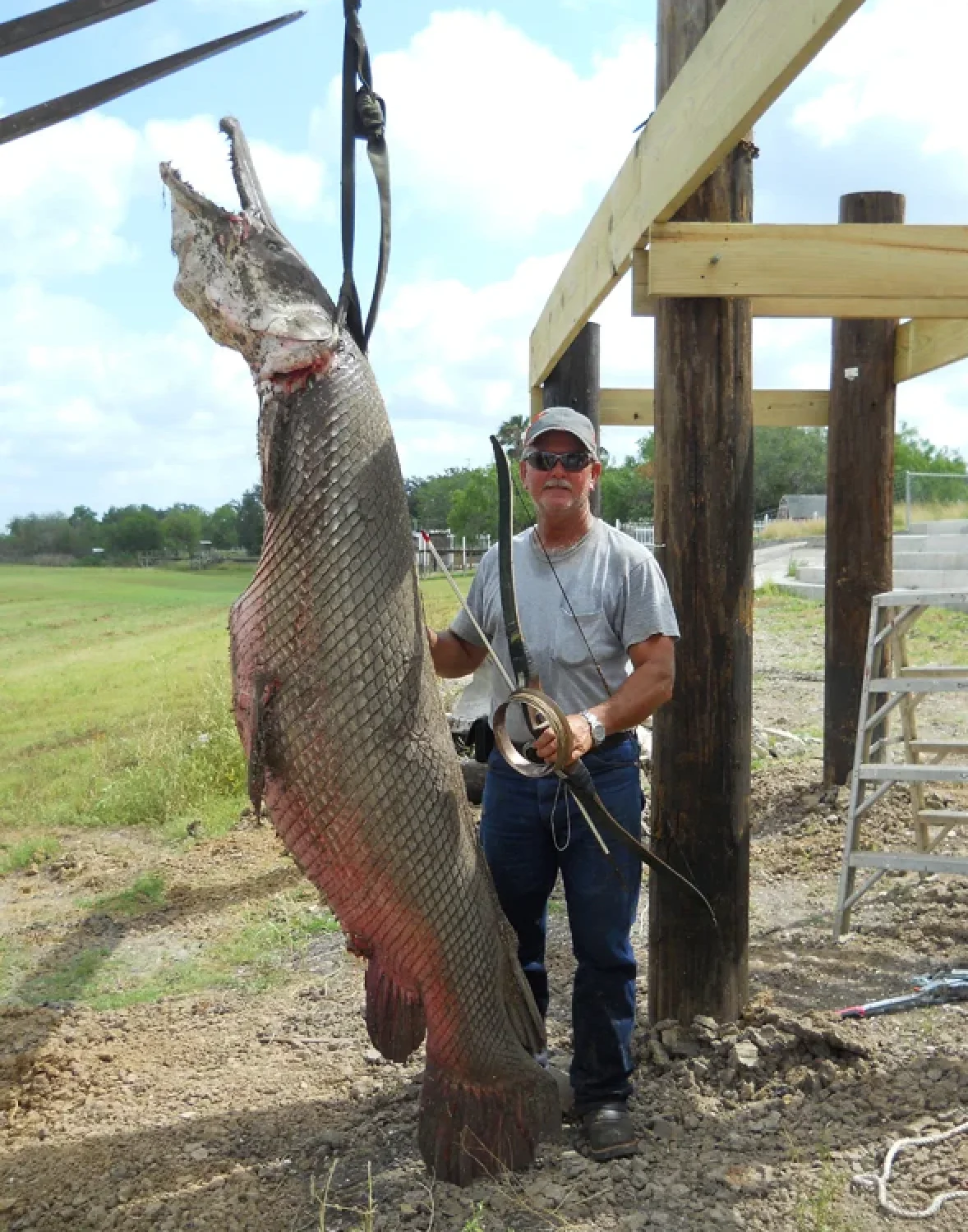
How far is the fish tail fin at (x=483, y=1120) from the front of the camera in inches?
118

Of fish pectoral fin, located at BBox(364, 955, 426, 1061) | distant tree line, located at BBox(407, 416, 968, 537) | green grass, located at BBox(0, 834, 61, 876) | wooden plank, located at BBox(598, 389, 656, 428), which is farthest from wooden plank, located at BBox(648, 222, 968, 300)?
distant tree line, located at BBox(407, 416, 968, 537)

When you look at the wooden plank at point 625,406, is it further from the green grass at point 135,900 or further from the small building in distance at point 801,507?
the small building in distance at point 801,507

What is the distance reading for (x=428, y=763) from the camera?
9.07 ft

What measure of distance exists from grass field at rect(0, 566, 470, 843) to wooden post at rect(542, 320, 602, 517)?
102 inches

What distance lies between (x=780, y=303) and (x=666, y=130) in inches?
69.9

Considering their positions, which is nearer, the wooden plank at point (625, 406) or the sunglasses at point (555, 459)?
the sunglasses at point (555, 459)

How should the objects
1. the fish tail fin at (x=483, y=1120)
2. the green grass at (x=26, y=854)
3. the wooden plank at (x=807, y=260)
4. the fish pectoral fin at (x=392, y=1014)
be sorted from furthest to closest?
1. the green grass at (x=26, y=854)
2. the wooden plank at (x=807, y=260)
3. the fish tail fin at (x=483, y=1120)
4. the fish pectoral fin at (x=392, y=1014)

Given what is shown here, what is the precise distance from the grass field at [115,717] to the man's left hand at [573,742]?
1107mm

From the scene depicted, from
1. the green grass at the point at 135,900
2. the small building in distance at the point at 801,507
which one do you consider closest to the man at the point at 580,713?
the green grass at the point at 135,900

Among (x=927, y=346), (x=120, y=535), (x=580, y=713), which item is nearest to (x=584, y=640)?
(x=580, y=713)

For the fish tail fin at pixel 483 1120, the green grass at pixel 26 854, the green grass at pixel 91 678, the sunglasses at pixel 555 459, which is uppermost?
the sunglasses at pixel 555 459

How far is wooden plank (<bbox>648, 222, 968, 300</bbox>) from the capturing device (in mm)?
3627

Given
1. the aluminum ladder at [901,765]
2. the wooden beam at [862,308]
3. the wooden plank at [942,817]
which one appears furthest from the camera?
the wooden plank at [942,817]

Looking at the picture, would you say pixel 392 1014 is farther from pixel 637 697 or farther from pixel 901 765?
pixel 901 765
